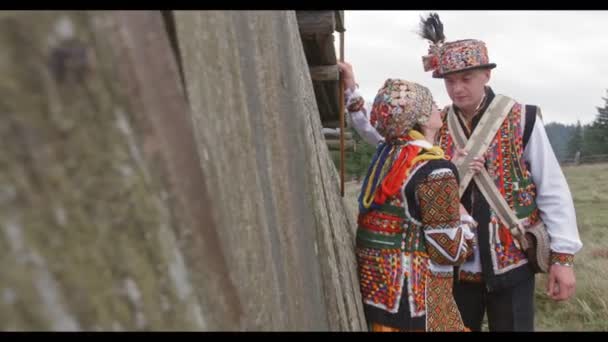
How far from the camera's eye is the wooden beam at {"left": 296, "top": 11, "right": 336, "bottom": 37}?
2.41 meters

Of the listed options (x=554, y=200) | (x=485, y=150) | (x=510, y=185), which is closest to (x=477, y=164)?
(x=485, y=150)

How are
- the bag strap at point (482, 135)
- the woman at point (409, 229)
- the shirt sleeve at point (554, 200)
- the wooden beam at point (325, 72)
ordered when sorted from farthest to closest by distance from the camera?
the bag strap at point (482, 135) < the shirt sleeve at point (554, 200) < the wooden beam at point (325, 72) < the woman at point (409, 229)

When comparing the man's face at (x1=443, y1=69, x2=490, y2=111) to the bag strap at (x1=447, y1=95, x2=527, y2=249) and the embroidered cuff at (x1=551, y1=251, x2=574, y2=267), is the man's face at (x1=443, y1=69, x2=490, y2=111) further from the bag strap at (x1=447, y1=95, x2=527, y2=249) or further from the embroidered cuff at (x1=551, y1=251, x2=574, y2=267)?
the embroidered cuff at (x1=551, y1=251, x2=574, y2=267)

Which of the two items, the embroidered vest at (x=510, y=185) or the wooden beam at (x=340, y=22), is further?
the embroidered vest at (x=510, y=185)

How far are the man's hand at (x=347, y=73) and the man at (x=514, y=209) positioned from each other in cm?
65

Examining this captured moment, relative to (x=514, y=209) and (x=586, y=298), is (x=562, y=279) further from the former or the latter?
(x=586, y=298)

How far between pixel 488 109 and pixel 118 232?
2984 mm

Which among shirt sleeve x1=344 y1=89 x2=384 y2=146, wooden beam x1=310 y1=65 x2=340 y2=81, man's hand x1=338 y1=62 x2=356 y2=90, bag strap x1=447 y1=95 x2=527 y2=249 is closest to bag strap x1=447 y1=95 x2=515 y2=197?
bag strap x1=447 y1=95 x2=527 y2=249

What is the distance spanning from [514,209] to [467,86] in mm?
783

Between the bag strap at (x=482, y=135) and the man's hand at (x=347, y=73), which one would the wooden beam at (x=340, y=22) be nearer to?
the man's hand at (x=347, y=73)

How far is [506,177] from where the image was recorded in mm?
3057

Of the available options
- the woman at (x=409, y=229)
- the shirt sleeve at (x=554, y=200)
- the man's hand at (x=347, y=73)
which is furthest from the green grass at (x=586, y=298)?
the man's hand at (x=347, y=73)

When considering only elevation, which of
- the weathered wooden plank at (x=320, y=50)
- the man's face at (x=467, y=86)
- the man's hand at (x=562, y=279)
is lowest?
the man's hand at (x=562, y=279)

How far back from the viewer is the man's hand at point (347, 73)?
114 inches
